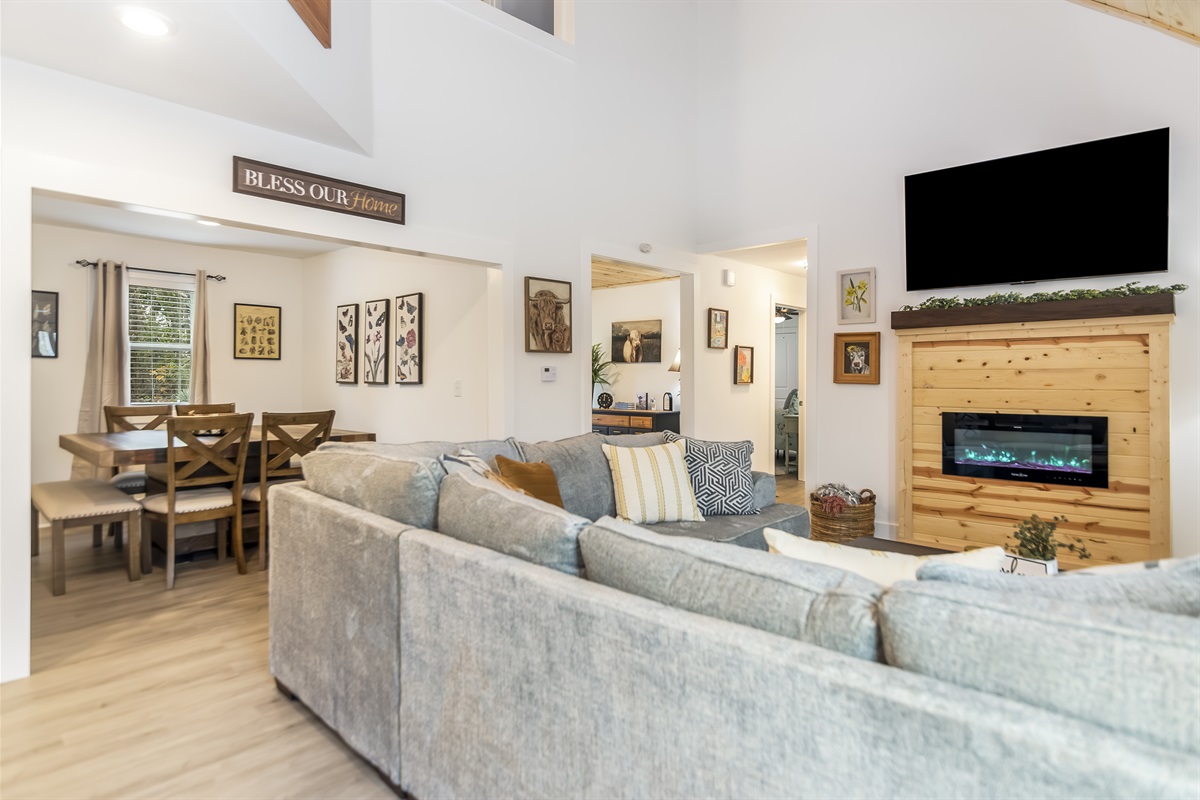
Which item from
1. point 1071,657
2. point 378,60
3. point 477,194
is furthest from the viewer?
point 477,194

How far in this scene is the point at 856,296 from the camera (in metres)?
5.02

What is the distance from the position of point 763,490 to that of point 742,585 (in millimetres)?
2651

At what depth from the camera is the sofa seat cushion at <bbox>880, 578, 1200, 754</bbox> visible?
0.74 m

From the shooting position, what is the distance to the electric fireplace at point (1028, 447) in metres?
3.97

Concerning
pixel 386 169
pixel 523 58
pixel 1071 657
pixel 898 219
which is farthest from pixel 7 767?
pixel 898 219

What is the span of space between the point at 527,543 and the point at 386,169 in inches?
118

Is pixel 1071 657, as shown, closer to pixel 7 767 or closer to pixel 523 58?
pixel 7 767

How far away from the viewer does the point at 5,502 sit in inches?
100

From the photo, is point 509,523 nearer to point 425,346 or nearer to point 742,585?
point 742,585

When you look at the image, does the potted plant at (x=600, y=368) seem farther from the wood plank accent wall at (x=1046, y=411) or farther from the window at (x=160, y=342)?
the window at (x=160, y=342)

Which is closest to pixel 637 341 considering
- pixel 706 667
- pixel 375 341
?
pixel 375 341

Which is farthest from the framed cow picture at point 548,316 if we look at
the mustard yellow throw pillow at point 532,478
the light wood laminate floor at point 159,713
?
the light wood laminate floor at point 159,713

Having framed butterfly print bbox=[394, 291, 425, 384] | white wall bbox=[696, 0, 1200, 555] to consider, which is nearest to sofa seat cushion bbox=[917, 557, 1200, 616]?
white wall bbox=[696, 0, 1200, 555]

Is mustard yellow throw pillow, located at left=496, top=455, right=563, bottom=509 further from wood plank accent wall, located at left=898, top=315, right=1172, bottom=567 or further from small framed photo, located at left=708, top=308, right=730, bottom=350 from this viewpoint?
small framed photo, located at left=708, top=308, right=730, bottom=350
